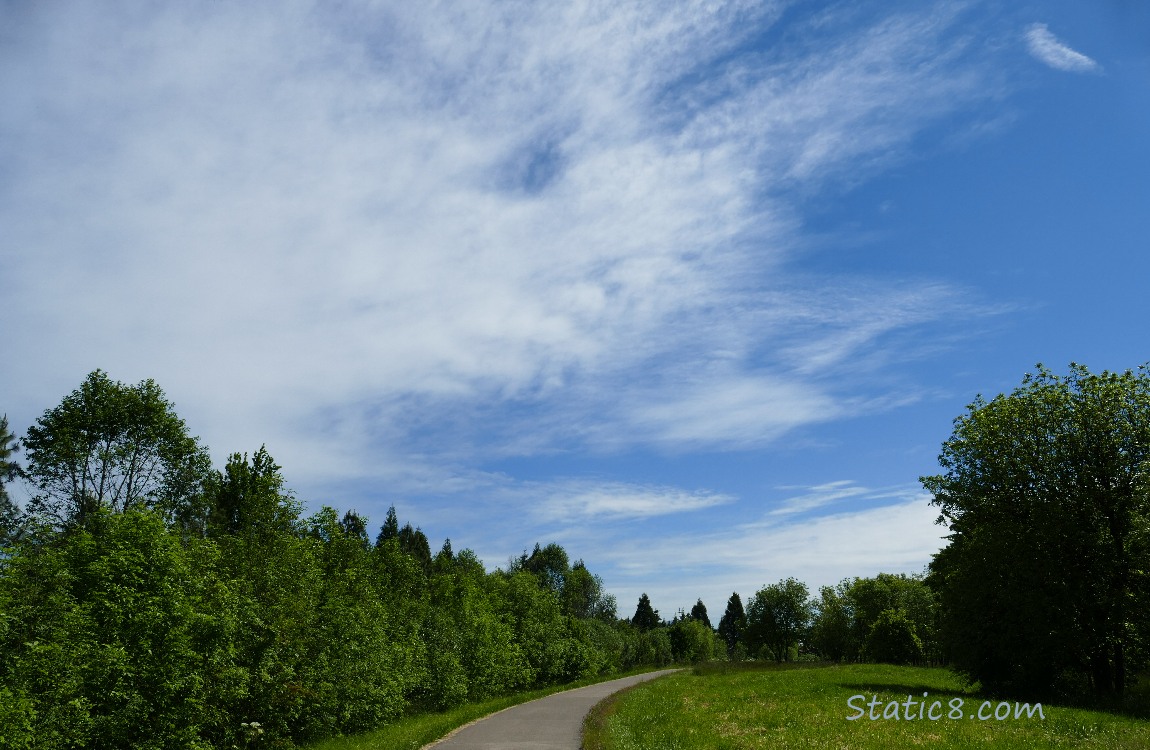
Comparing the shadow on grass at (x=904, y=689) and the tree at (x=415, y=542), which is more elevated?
the tree at (x=415, y=542)

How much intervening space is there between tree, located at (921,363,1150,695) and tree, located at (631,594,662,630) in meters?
148

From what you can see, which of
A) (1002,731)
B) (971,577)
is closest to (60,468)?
(1002,731)

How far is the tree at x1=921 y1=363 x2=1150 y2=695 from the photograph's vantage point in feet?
96.8

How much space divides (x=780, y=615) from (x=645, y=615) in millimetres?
74121

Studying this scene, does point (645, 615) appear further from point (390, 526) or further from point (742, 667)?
point (742, 667)

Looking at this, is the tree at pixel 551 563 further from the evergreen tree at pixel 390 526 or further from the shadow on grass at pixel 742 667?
the shadow on grass at pixel 742 667

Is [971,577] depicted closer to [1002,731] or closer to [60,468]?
[1002,731]

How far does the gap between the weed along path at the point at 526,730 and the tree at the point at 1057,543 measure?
19985mm

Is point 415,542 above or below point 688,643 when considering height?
above

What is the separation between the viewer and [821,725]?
22.0m

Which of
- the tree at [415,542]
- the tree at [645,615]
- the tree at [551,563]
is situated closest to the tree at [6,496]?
the tree at [415,542]

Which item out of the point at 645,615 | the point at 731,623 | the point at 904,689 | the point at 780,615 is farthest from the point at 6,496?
the point at 731,623

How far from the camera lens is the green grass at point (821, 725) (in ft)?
60.7

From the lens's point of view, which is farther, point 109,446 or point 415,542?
point 415,542
